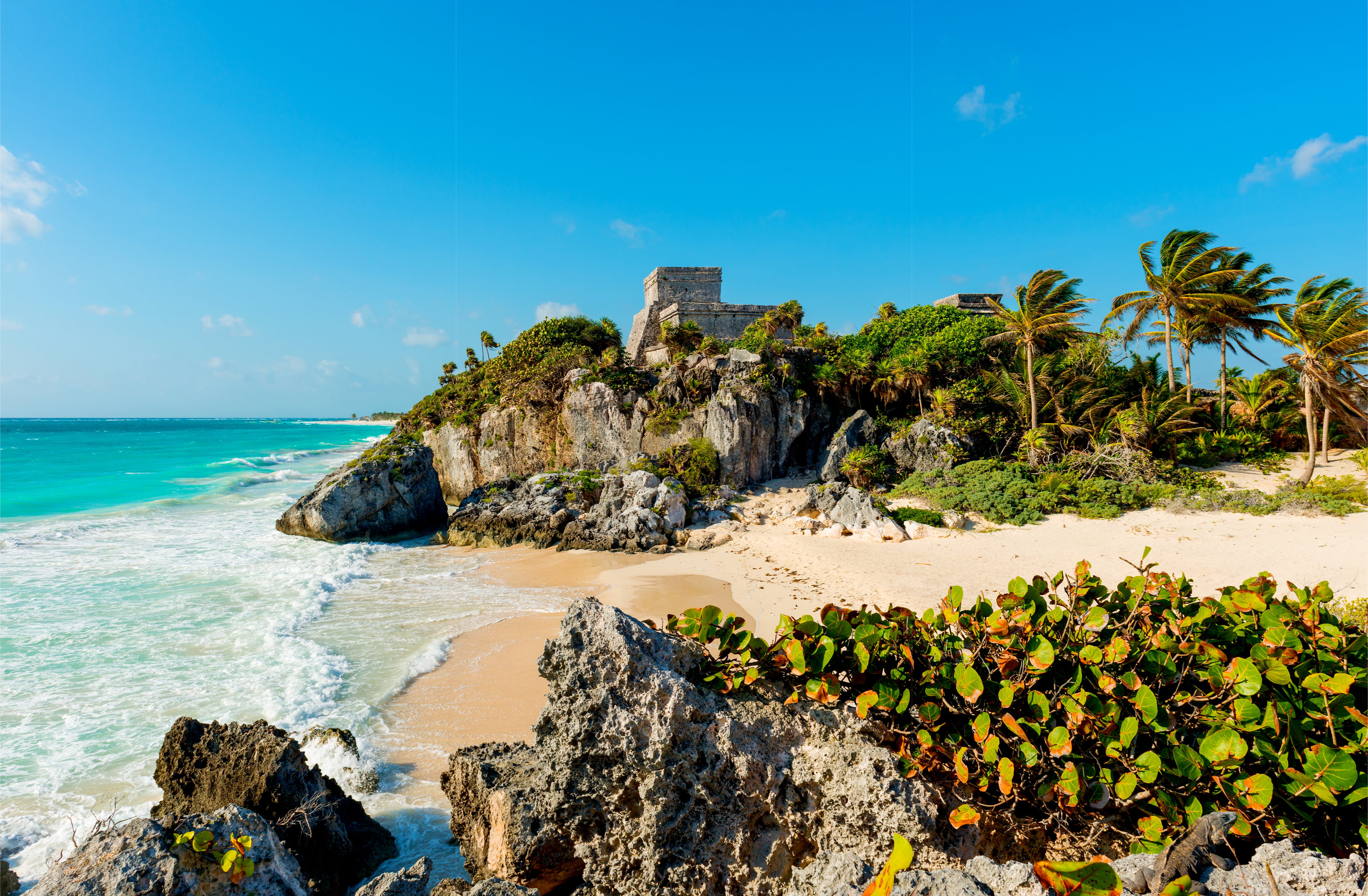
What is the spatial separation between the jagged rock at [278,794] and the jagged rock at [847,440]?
1629 centimetres

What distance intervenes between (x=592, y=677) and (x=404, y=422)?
2728 centimetres

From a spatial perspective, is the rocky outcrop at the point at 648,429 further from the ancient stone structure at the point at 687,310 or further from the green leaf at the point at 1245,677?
the green leaf at the point at 1245,677

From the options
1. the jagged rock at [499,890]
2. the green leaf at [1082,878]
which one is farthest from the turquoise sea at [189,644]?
the green leaf at [1082,878]

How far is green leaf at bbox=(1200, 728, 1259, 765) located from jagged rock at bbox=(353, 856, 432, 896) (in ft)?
11.8

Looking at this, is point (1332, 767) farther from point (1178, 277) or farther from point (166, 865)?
point (1178, 277)

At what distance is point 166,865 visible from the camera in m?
2.67

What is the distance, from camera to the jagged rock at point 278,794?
3701 mm

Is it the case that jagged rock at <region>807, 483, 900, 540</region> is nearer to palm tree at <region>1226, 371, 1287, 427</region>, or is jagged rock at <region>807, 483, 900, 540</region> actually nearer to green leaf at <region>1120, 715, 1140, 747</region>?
green leaf at <region>1120, 715, 1140, 747</region>

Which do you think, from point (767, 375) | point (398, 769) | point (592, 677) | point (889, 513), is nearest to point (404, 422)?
point (767, 375)

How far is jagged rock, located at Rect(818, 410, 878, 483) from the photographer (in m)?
19.2

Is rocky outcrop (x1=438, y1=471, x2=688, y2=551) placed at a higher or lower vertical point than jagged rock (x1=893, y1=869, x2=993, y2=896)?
lower

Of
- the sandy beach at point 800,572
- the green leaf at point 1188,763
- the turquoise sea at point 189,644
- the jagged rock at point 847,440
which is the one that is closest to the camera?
the green leaf at point 1188,763

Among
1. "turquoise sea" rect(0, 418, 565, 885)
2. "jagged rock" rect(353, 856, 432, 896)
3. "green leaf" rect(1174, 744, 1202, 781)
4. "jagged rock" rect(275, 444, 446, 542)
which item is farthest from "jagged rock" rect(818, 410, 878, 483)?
"jagged rock" rect(353, 856, 432, 896)

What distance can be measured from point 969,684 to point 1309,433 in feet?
63.1
